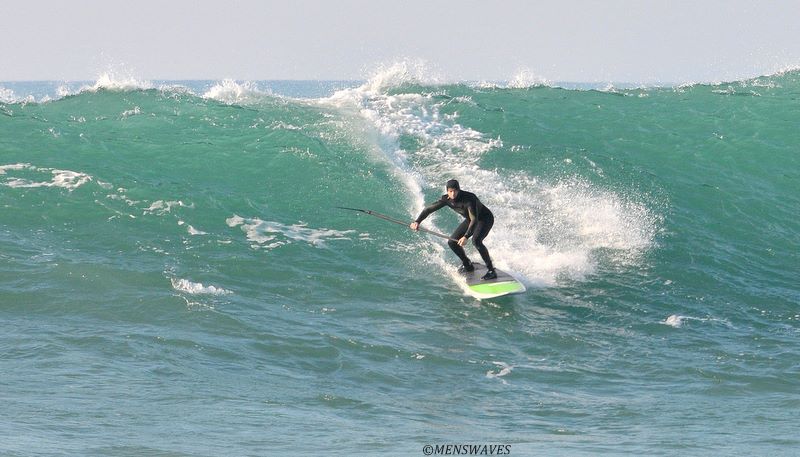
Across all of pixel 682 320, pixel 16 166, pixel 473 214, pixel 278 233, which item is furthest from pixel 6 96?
pixel 682 320

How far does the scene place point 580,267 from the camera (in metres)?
14.7

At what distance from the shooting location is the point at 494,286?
1338 cm

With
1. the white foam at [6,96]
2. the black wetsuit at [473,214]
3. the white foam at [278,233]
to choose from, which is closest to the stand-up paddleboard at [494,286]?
the black wetsuit at [473,214]

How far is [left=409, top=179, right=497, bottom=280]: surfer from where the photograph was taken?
13305 millimetres

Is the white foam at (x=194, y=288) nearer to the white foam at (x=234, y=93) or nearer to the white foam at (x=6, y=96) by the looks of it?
the white foam at (x=234, y=93)

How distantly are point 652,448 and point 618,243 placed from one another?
828 centimetres

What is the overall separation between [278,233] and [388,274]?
95.5 inches

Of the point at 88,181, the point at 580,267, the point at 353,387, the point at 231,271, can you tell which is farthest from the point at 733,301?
the point at 88,181

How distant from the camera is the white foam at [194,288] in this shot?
12656 mm

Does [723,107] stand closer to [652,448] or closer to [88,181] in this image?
[88,181]

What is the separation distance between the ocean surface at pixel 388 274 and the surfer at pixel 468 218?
63 cm

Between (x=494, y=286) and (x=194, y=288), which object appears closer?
(x=194, y=288)

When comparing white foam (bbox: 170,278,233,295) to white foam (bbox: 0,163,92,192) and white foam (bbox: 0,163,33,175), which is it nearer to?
white foam (bbox: 0,163,92,192)

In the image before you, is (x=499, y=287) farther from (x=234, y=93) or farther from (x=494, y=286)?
(x=234, y=93)
